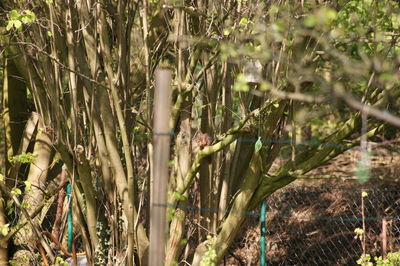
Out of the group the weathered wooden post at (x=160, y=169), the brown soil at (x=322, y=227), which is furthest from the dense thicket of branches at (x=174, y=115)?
the weathered wooden post at (x=160, y=169)

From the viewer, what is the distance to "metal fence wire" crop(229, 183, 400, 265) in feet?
29.3

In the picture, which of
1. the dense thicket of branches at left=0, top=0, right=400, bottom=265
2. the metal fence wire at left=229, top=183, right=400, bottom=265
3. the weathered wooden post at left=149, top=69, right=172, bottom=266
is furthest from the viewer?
the metal fence wire at left=229, top=183, right=400, bottom=265

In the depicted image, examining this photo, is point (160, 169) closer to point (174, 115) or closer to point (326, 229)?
point (174, 115)

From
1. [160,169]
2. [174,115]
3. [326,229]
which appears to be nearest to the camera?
[160,169]

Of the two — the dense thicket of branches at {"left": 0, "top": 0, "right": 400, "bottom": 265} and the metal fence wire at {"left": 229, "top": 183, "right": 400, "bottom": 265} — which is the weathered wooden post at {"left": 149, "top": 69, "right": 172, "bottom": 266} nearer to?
the dense thicket of branches at {"left": 0, "top": 0, "right": 400, "bottom": 265}

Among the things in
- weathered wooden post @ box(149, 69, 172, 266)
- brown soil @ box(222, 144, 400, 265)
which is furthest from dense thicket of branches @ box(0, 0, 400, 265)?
weathered wooden post @ box(149, 69, 172, 266)

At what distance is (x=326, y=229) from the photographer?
941 cm

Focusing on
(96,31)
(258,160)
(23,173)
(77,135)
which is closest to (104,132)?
(77,135)

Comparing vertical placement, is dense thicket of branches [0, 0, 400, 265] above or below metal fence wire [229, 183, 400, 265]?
above

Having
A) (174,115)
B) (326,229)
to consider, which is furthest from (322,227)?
(174,115)

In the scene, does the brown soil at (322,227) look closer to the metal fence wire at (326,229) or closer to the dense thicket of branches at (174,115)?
the metal fence wire at (326,229)

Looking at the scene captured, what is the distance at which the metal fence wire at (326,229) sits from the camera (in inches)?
352

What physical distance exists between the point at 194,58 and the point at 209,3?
0.54 meters

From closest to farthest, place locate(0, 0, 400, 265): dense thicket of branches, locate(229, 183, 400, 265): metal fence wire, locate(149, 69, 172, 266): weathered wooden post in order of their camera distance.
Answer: locate(149, 69, 172, 266): weathered wooden post → locate(0, 0, 400, 265): dense thicket of branches → locate(229, 183, 400, 265): metal fence wire
